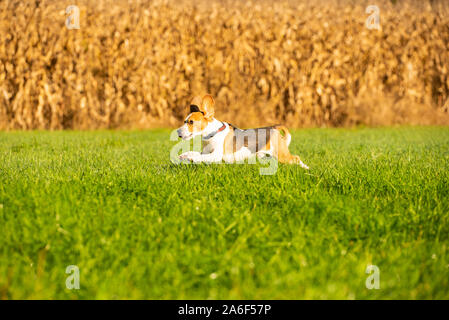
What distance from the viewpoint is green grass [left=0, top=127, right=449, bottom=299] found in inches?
86.0

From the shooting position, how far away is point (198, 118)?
154 inches

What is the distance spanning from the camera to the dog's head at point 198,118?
12.6ft

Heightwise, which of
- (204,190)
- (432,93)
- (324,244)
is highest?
(432,93)

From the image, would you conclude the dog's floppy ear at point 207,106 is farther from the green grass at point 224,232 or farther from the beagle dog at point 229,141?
the green grass at point 224,232

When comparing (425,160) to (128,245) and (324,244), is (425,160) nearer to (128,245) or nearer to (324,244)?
(324,244)

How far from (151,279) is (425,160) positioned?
13.4 ft

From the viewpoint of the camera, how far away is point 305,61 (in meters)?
10.7

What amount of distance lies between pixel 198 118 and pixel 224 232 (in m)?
1.56

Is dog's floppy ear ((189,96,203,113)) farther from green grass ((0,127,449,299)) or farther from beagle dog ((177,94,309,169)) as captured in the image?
green grass ((0,127,449,299))

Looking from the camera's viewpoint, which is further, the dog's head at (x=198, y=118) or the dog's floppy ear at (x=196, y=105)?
the dog's floppy ear at (x=196, y=105)

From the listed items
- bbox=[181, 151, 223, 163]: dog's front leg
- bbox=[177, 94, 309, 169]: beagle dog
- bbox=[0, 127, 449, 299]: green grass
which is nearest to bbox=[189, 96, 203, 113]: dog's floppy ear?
bbox=[177, 94, 309, 169]: beagle dog

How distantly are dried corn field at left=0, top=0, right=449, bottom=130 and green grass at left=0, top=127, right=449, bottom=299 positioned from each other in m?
Answer: 6.19

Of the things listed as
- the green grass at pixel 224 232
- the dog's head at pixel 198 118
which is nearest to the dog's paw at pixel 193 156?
the green grass at pixel 224 232
